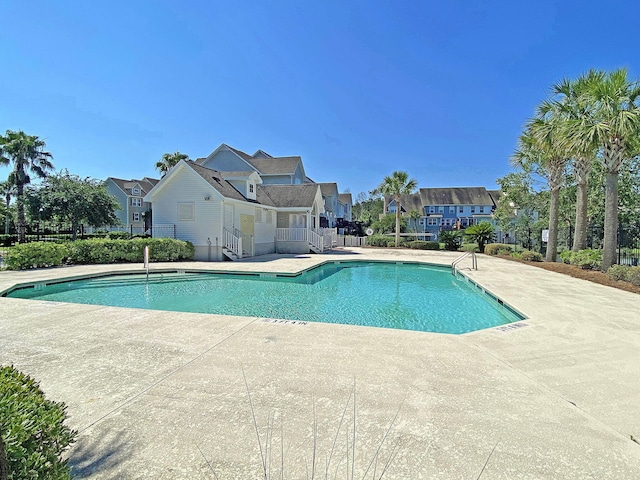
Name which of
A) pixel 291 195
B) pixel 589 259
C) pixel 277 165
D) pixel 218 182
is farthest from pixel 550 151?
pixel 277 165

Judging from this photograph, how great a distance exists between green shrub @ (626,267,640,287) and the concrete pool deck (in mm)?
5996

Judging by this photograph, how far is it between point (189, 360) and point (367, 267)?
15341 mm

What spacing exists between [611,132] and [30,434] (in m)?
17.1

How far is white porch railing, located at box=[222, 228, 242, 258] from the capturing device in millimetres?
18359

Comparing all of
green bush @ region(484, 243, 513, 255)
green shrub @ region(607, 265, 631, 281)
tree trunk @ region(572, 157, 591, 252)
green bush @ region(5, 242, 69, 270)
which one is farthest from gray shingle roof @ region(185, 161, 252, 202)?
green bush @ region(484, 243, 513, 255)

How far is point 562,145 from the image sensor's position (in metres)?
14.2

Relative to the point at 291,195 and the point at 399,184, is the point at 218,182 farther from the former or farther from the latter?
the point at 399,184

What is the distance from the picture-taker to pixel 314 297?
34.7ft

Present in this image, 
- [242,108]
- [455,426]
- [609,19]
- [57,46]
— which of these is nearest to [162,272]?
[57,46]

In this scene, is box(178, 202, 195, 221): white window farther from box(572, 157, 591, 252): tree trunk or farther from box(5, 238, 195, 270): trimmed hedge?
box(572, 157, 591, 252): tree trunk

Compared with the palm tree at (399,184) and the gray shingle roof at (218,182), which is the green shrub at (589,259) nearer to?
the gray shingle roof at (218,182)

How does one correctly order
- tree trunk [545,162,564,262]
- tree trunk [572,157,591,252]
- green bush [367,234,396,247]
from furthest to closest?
green bush [367,234,396,247]
tree trunk [545,162,564,262]
tree trunk [572,157,591,252]

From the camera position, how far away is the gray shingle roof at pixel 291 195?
80.3 feet

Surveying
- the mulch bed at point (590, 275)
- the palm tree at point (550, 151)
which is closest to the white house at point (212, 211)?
the mulch bed at point (590, 275)
